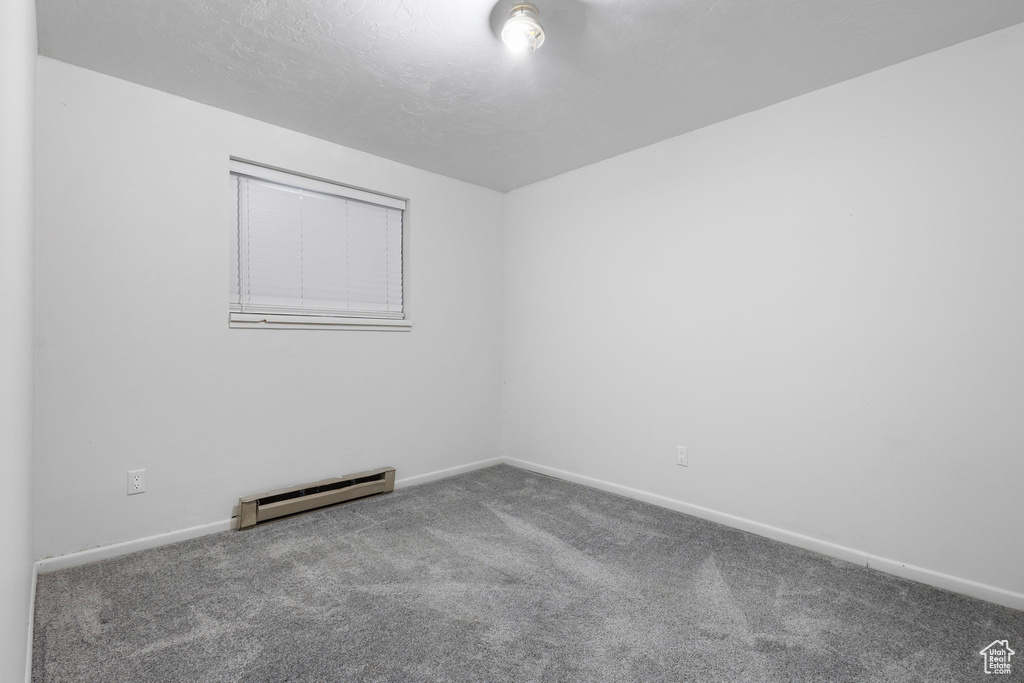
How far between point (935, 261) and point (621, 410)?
1.87m

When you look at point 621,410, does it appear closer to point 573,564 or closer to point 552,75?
point 573,564

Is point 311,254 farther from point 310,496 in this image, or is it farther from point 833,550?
point 833,550

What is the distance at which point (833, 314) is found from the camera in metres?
2.42

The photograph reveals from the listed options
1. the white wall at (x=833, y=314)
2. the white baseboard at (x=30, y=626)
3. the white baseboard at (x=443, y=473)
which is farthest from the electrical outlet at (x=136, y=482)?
the white wall at (x=833, y=314)

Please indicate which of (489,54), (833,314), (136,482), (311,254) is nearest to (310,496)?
(136,482)

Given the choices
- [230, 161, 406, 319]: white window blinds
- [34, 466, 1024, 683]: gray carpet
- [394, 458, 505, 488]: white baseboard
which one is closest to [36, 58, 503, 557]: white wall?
[230, 161, 406, 319]: white window blinds

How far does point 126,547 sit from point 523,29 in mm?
3034

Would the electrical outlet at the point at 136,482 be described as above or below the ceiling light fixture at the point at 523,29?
below

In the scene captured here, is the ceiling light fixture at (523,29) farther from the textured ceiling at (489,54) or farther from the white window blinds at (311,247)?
the white window blinds at (311,247)

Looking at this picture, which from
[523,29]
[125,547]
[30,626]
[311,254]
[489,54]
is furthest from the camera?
[311,254]

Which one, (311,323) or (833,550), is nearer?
(833,550)

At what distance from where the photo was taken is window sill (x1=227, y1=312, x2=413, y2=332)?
275cm

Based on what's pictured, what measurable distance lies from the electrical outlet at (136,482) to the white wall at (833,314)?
2686 mm

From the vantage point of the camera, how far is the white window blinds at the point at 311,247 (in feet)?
9.34
